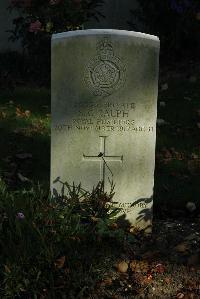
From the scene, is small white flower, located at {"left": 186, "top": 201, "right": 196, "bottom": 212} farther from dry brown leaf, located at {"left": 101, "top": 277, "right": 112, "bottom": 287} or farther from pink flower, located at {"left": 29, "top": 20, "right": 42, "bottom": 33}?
pink flower, located at {"left": 29, "top": 20, "right": 42, "bottom": 33}

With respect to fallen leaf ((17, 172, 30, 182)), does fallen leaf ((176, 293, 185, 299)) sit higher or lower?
lower

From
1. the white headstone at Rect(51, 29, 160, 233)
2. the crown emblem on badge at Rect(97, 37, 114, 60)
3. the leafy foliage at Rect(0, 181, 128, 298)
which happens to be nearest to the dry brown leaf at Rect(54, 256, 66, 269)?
the leafy foliage at Rect(0, 181, 128, 298)

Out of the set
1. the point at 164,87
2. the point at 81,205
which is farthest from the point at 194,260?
the point at 164,87

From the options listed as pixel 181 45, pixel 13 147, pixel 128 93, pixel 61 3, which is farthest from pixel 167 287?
pixel 181 45

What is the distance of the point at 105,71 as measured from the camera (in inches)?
162

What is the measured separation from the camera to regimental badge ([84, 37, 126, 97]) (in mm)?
4065

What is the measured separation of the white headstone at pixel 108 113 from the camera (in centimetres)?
406

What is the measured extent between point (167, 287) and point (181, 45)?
5221mm

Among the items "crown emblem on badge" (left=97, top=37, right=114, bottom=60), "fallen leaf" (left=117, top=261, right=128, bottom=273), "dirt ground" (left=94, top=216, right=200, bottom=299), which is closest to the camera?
"dirt ground" (left=94, top=216, right=200, bottom=299)

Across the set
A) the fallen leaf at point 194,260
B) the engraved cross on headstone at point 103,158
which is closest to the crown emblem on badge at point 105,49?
the engraved cross on headstone at point 103,158

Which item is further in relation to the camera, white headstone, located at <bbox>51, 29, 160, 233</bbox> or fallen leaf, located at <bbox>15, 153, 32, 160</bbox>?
fallen leaf, located at <bbox>15, 153, 32, 160</bbox>

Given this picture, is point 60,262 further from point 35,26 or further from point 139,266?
point 35,26

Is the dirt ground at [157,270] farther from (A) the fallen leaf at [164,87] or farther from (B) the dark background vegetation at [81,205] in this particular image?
(A) the fallen leaf at [164,87]

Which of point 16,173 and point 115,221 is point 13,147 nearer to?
point 16,173
